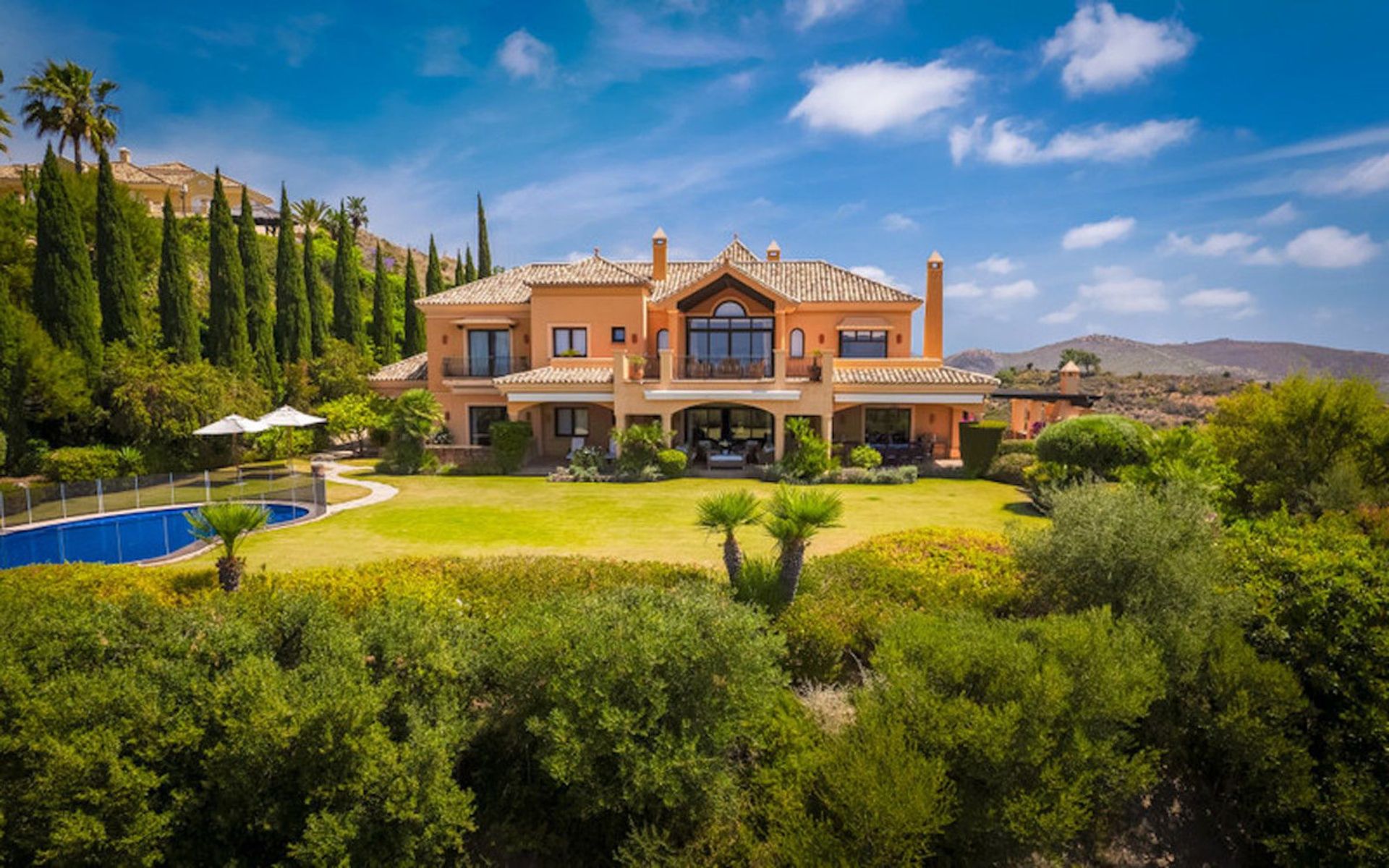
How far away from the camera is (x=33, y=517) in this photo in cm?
1648

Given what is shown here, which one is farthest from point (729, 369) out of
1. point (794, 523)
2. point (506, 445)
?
point (794, 523)

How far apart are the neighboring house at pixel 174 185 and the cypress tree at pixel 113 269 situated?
113 ft

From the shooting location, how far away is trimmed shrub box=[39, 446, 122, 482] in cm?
2277

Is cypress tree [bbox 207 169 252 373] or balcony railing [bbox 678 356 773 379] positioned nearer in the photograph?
balcony railing [bbox 678 356 773 379]

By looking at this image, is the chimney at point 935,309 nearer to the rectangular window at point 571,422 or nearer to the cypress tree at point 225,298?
the rectangular window at point 571,422

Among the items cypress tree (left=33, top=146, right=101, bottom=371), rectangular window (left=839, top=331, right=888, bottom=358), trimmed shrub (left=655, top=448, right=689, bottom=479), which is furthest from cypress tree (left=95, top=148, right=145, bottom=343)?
rectangular window (left=839, top=331, right=888, bottom=358)

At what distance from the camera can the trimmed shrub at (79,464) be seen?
2277cm

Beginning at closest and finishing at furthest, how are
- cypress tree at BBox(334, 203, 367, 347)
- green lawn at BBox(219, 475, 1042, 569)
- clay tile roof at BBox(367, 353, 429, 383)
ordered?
green lawn at BBox(219, 475, 1042, 569), clay tile roof at BBox(367, 353, 429, 383), cypress tree at BBox(334, 203, 367, 347)

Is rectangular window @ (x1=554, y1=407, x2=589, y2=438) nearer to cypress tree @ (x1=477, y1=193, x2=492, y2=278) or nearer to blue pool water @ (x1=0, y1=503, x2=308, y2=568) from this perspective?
blue pool water @ (x1=0, y1=503, x2=308, y2=568)

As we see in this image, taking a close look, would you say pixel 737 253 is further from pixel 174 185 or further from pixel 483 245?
pixel 174 185

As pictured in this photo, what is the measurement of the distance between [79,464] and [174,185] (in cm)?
5640

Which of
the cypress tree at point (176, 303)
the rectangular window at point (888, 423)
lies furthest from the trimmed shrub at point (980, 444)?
the cypress tree at point (176, 303)

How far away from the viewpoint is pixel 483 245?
51438mm

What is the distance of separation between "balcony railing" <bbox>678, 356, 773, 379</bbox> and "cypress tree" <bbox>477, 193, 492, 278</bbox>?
29.7 m
